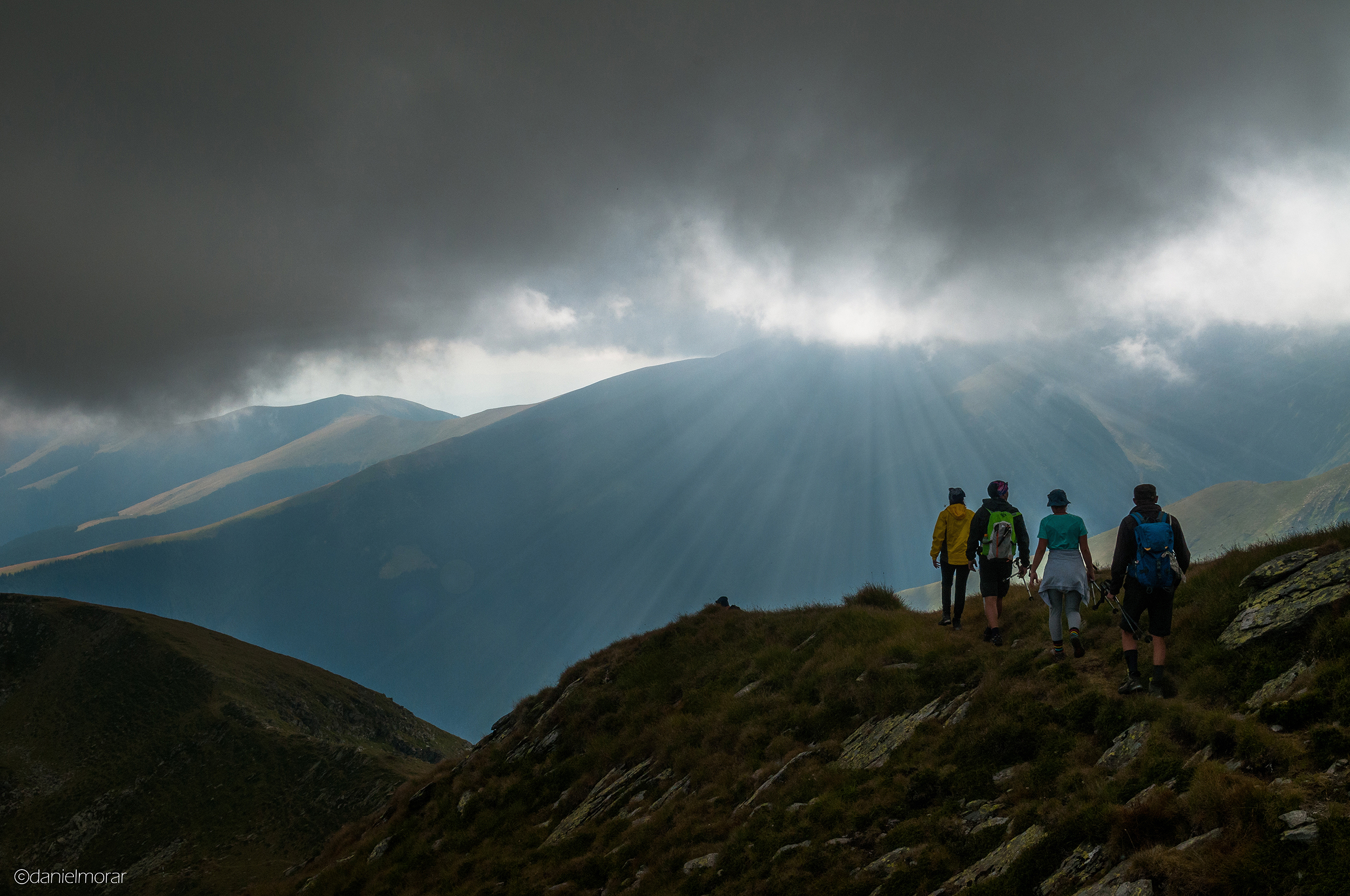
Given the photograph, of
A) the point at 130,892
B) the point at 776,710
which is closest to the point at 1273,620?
the point at 776,710

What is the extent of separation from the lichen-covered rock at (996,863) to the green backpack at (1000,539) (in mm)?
7800

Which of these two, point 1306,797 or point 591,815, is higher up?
point 1306,797

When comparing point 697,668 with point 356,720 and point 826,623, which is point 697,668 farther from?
point 356,720

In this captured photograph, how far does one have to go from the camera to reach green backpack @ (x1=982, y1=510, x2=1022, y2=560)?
1575 centimetres

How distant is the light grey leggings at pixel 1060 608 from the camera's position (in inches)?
524

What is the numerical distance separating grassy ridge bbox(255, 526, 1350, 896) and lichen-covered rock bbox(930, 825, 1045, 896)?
0.19 m

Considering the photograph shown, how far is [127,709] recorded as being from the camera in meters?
93.9

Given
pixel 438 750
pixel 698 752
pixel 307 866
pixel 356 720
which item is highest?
pixel 698 752

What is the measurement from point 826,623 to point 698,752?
20.7 feet

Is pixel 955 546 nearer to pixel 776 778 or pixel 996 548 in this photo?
pixel 996 548

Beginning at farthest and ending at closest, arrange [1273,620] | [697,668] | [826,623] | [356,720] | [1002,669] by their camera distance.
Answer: [356,720]
[697,668]
[826,623]
[1002,669]
[1273,620]

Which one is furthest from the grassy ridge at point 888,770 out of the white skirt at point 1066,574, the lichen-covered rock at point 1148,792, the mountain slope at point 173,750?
the mountain slope at point 173,750

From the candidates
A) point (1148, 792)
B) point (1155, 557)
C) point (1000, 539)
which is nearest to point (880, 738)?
point (1000, 539)

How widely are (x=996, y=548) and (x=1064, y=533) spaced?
2.24 m
